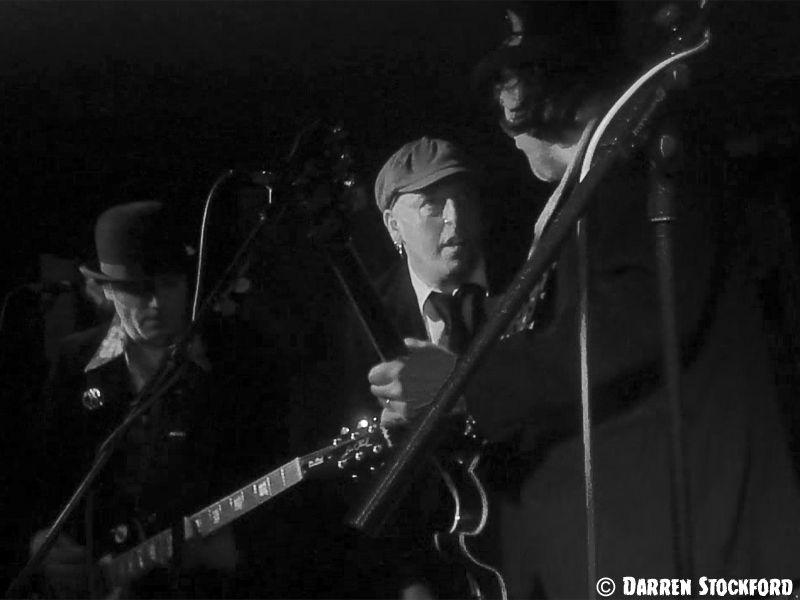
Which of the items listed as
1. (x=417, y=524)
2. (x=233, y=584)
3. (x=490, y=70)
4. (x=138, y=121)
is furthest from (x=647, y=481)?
(x=138, y=121)

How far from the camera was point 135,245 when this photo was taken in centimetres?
155

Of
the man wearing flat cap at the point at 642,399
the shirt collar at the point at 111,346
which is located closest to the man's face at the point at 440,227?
the man wearing flat cap at the point at 642,399

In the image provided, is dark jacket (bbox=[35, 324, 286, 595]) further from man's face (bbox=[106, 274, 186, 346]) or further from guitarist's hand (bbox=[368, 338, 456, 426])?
guitarist's hand (bbox=[368, 338, 456, 426])

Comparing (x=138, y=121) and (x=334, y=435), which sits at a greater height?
(x=138, y=121)

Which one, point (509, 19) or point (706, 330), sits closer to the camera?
point (706, 330)

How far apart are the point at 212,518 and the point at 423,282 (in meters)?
0.51

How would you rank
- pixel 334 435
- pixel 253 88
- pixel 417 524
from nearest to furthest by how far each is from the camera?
pixel 417 524
pixel 334 435
pixel 253 88

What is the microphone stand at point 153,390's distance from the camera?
1.32m

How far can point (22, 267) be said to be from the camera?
61.7 inches

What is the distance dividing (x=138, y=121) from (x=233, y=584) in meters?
0.78

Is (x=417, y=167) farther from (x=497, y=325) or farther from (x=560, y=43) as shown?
(x=497, y=325)

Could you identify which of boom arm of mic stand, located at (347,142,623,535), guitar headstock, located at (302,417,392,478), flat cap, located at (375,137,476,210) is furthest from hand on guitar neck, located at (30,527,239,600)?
boom arm of mic stand, located at (347,142,623,535)

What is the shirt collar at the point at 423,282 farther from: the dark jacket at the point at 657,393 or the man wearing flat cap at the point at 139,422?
the man wearing flat cap at the point at 139,422

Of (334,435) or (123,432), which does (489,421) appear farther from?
(123,432)
